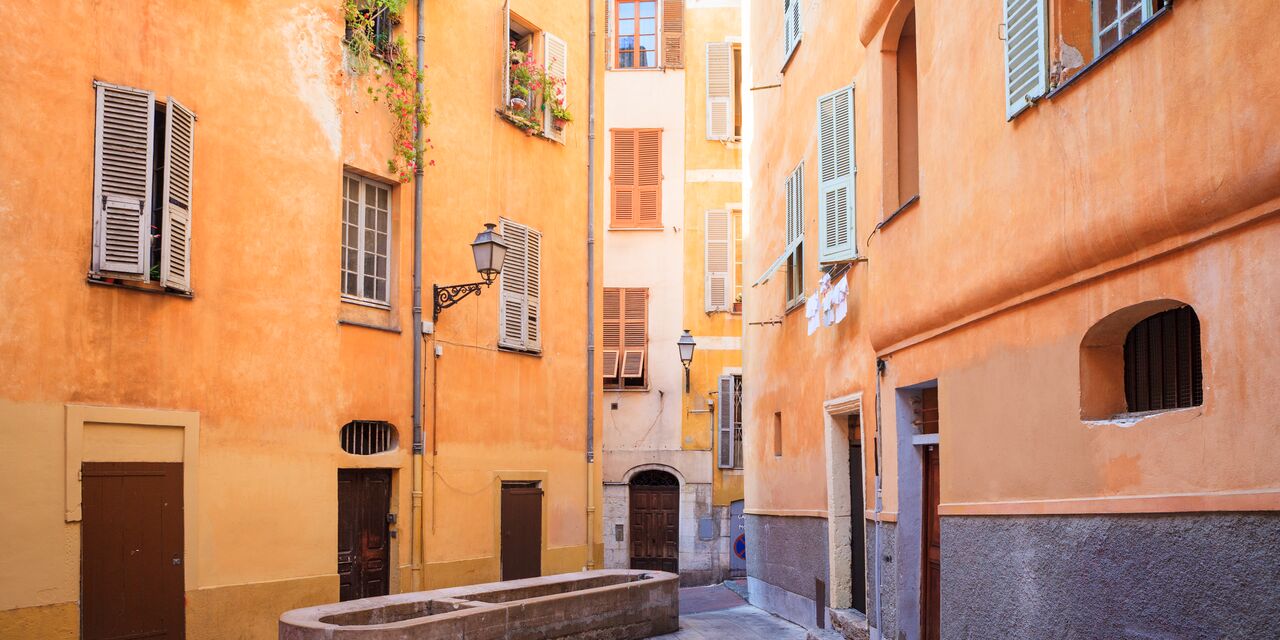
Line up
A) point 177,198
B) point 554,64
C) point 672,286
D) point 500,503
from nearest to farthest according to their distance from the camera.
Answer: point 177,198 < point 500,503 < point 554,64 < point 672,286

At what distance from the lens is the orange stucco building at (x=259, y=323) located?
9547mm

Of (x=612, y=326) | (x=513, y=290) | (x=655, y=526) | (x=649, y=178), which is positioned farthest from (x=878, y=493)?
(x=649, y=178)

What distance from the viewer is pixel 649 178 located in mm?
27016

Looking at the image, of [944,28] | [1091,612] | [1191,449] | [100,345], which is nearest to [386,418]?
[100,345]

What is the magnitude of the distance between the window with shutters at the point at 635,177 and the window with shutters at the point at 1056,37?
19.5m

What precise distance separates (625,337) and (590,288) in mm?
8413

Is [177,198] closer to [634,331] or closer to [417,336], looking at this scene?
[417,336]

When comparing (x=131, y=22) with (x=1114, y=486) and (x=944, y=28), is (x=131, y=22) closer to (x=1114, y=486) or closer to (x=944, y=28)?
(x=944, y=28)

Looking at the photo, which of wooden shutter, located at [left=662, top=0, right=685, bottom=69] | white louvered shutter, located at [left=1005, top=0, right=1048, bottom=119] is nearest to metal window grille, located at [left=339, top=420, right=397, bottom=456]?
white louvered shutter, located at [left=1005, top=0, right=1048, bottom=119]

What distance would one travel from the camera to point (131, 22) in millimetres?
10438

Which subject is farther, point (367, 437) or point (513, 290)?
point (513, 290)

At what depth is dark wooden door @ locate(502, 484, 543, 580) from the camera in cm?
1596

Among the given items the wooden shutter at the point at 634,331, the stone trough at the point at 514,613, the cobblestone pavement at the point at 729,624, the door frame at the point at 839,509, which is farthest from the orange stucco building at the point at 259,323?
the wooden shutter at the point at 634,331

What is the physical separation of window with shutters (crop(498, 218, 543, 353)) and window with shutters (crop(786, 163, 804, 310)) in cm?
351
